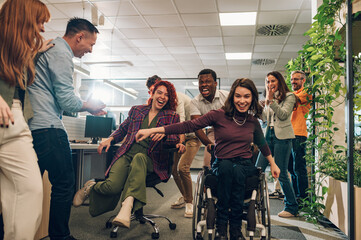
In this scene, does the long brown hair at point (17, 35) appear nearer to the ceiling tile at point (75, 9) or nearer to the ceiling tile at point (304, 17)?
the ceiling tile at point (75, 9)

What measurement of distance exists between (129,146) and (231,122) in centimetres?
82

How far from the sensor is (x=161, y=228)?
230cm

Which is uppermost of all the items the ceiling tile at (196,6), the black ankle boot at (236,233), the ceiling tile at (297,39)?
the ceiling tile at (196,6)

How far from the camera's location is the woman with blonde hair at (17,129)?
1.12 m

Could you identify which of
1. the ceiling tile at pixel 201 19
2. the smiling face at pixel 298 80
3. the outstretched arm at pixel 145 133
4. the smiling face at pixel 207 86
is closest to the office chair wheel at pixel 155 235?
the outstretched arm at pixel 145 133

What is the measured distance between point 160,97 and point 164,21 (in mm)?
3234

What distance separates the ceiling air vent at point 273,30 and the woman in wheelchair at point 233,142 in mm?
3830

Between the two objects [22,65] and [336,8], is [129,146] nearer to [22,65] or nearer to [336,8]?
[22,65]

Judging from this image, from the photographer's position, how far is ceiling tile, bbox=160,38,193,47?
6043mm

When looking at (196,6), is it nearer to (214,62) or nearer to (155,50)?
(155,50)

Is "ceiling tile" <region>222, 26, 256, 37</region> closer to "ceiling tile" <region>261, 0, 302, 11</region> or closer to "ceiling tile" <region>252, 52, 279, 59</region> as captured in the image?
"ceiling tile" <region>261, 0, 302, 11</region>

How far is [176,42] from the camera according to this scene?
6211 millimetres

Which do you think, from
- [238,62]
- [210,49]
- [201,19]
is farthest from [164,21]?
[238,62]

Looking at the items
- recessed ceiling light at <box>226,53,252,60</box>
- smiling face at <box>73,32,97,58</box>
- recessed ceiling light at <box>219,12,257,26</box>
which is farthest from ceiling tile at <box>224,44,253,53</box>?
smiling face at <box>73,32,97,58</box>
